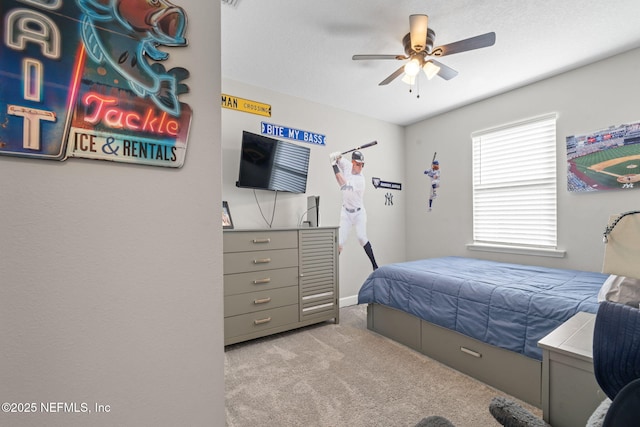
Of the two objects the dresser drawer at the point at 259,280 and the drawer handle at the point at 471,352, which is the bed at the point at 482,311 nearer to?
the drawer handle at the point at 471,352

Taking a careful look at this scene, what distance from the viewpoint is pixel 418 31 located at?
202cm

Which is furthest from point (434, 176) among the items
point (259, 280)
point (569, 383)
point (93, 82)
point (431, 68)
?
point (93, 82)

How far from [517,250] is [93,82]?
3881 millimetres

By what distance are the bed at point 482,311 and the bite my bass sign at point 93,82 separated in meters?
2.16

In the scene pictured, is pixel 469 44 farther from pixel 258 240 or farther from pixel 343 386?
pixel 343 386

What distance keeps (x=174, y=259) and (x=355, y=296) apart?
330cm

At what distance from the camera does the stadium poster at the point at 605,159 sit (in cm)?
250

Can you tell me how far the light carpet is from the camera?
5.51 feet

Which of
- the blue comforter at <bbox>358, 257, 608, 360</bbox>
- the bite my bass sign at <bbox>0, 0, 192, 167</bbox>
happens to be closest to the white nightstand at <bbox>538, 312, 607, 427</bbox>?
the blue comforter at <bbox>358, 257, 608, 360</bbox>

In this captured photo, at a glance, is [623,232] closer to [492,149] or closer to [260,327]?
[260,327]

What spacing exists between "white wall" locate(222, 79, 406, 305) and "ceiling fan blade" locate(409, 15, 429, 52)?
1.65 metres

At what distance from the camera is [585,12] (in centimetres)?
203

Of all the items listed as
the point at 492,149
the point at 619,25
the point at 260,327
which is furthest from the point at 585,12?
the point at 260,327

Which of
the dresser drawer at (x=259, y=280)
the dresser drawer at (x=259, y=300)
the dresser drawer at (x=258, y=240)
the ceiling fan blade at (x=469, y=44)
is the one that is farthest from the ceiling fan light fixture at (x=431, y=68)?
the dresser drawer at (x=259, y=300)
